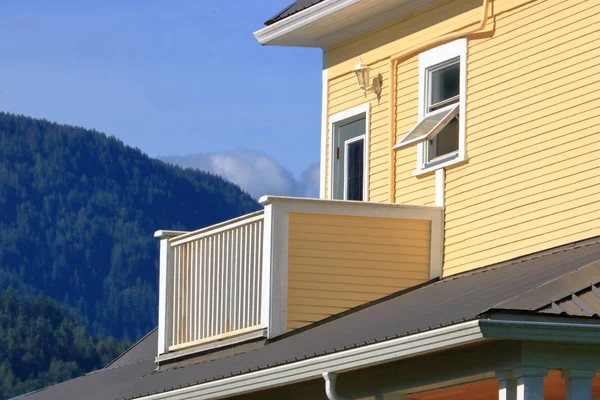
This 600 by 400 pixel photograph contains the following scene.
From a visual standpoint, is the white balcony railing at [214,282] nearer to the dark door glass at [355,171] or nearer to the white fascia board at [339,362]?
the white fascia board at [339,362]

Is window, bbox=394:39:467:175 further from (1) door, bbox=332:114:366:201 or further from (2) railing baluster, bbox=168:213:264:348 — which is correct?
(2) railing baluster, bbox=168:213:264:348

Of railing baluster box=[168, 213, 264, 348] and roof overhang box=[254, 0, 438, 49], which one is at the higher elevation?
roof overhang box=[254, 0, 438, 49]

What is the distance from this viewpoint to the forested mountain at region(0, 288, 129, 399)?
12206cm

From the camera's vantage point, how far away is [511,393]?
11.2m

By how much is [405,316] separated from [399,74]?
510 cm

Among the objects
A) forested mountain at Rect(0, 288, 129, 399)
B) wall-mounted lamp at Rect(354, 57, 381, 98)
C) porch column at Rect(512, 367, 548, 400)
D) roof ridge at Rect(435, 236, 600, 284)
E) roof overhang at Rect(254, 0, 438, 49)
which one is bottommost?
porch column at Rect(512, 367, 548, 400)

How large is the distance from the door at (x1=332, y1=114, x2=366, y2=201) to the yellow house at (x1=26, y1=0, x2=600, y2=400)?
0.02 metres

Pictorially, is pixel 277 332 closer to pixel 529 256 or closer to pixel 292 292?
pixel 292 292

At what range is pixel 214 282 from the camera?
1662 centimetres

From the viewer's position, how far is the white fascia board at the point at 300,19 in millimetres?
17812

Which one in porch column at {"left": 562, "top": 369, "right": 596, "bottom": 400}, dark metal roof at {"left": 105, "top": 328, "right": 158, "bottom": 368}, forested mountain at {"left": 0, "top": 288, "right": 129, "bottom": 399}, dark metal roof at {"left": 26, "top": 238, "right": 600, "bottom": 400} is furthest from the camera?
forested mountain at {"left": 0, "top": 288, "right": 129, "bottom": 399}

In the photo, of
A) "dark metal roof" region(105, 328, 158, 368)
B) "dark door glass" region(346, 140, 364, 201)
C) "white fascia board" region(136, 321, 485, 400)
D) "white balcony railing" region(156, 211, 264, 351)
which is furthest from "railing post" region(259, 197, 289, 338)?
"dark metal roof" region(105, 328, 158, 368)

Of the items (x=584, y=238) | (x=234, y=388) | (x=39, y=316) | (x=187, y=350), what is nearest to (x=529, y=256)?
(x=584, y=238)

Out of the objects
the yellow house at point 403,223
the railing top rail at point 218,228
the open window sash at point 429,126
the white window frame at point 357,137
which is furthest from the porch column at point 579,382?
the white window frame at point 357,137
